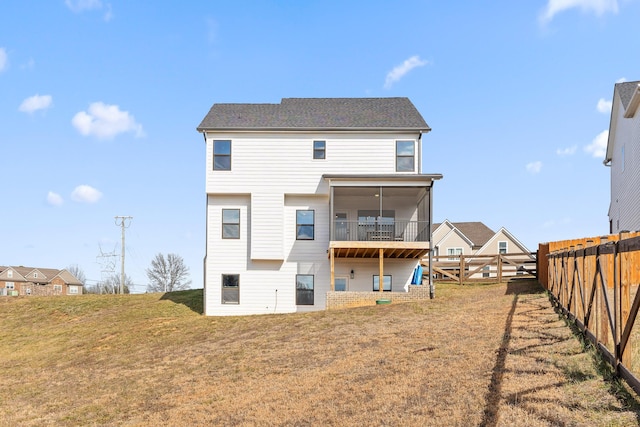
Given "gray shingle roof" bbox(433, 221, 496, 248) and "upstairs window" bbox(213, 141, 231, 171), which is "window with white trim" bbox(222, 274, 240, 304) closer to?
"upstairs window" bbox(213, 141, 231, 171)

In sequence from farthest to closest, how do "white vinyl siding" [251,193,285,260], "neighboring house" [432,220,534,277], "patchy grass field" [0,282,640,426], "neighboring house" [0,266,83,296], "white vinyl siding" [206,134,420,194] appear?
"neighboring house" [0,266,83,296] → "neighboring house" [432,220,534,277] → "white vinyl siding" [206,134,420,194] → "white vinyl siding" [251,193,285,260] → "patchy grass field" [0,282,640,426]

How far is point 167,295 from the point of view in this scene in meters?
32.7

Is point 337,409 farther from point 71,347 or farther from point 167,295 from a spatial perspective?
point 167,295

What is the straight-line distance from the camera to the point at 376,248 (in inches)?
916

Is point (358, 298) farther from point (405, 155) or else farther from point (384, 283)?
point (405, 155)

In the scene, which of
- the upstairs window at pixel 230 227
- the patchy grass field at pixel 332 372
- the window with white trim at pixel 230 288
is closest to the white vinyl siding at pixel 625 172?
the patchy grass field at pixel 332 372

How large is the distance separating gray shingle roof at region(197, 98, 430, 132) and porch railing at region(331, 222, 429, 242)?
4.45 metres

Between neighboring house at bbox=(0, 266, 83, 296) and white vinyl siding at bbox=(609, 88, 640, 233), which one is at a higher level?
white vinyl siding at bbox=(609, 88, 640, 233)

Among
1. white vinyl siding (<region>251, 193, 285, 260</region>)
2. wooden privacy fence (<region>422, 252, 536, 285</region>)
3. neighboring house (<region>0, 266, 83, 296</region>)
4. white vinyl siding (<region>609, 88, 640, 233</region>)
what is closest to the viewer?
white vinyl siding (<region>609, 88, 640, 233</region>)

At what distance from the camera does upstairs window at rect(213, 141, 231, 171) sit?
2542 centimetres

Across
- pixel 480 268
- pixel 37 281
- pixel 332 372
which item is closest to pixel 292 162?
pixel 480 268

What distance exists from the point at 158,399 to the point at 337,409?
4.91 metres

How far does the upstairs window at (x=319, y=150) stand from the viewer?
83.5ft

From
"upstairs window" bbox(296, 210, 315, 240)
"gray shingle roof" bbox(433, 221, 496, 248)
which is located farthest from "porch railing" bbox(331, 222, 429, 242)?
"gray shingle roof" bbox(433, 221, 496, 248)
